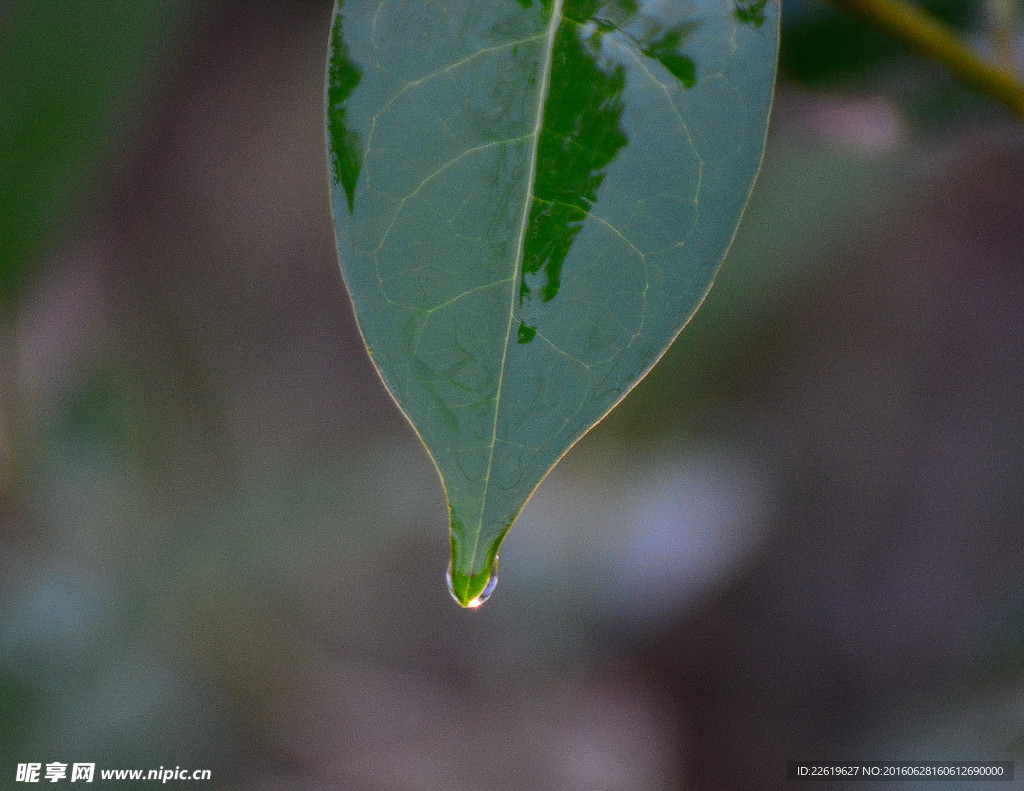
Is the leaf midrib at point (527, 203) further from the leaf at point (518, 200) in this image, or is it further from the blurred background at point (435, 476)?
the blurred background at point (435, 476)

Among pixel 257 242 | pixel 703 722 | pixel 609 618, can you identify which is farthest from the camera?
pixel 257 242

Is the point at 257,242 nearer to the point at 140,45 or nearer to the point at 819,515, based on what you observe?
Result: the point at 140,45

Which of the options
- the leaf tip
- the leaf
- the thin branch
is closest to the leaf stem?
the thin branch

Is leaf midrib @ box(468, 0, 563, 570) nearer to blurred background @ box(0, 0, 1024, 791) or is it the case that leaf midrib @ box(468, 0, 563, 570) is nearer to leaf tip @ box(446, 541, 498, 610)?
leaf tip @ box(446, 541, 498, 610)

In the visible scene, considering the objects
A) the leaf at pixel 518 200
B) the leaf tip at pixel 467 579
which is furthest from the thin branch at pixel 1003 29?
the leaf tip at pixel 467 579

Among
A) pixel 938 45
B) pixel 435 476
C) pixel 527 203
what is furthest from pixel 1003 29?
pixel 435 476

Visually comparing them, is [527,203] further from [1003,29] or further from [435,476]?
[435,476]

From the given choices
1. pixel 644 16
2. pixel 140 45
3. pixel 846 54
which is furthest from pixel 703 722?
pixel 644 16
